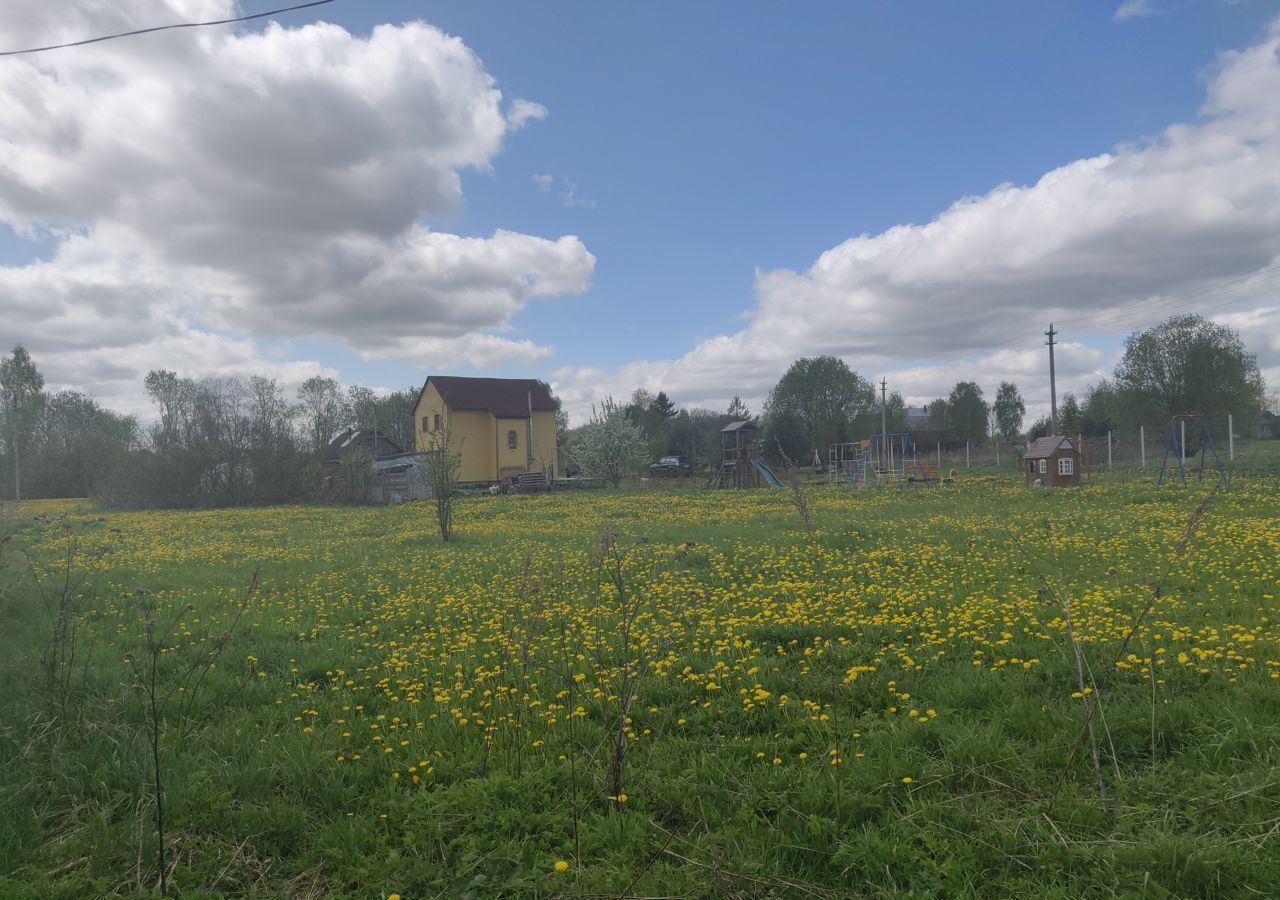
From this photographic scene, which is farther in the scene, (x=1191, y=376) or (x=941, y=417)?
(x=941, y=417)

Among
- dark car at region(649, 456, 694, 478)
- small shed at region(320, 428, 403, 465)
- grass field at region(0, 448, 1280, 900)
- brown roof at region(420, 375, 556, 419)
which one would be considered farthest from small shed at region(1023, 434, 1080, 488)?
small shed at region(320, 428, 403, 465)

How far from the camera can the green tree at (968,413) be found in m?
70.8

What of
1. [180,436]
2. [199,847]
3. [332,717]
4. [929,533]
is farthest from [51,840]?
[180,436]

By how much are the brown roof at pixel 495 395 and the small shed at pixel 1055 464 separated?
97.3ft

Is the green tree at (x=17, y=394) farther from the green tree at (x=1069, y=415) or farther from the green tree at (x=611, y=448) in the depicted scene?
the green tree at (x=1069, y=415)

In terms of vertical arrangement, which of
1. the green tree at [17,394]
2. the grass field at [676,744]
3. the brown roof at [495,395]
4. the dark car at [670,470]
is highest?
the brown roof at [495,395]

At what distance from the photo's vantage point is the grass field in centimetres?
304

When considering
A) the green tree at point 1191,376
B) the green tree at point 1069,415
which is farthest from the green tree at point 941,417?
the green tree at point 1191,376

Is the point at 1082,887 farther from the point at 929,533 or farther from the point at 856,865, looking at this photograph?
the point at 929,533

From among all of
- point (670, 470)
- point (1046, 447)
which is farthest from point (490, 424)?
point (1046, 447)

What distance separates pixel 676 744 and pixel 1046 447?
26286 mm

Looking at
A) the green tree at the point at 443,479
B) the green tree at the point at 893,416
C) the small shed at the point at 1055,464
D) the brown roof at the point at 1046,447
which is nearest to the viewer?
the green tree at the point at 443,479

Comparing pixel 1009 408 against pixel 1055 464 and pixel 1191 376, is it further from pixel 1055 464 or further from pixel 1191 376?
pixel 1055 464

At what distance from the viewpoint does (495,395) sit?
46.3 m
